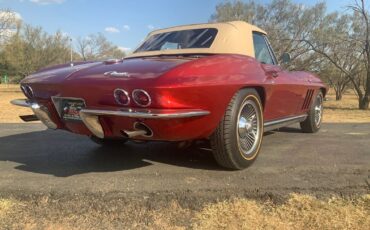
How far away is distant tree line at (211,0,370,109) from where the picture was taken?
2480 cm

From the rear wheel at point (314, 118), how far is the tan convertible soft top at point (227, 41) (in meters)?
2.20

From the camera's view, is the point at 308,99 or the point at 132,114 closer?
the point at 132,114

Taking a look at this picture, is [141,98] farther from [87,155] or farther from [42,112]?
[87,155]

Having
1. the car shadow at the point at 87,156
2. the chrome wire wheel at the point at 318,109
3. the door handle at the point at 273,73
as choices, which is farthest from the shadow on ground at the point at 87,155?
the chrome wire wheel at the point at 318,109

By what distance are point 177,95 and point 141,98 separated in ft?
0.94

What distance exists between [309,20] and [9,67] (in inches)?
1857

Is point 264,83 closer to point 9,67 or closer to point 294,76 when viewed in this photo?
point 294,76

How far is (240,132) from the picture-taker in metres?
4.24

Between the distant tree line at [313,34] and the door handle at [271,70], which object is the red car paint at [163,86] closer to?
the door handle at [271,70]

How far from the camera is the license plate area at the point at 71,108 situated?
12.7 ft

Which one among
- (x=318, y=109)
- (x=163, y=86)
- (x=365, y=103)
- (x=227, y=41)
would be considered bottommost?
(x=365, y=103)

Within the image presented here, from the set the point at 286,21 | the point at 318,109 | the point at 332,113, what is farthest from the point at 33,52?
the point at 318,109

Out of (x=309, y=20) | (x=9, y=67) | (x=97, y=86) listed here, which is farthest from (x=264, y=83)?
(x=9, y=67)

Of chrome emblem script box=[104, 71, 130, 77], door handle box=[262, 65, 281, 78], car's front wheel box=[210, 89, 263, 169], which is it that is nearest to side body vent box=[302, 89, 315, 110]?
door handle box=[262, 65, 281, 78]
